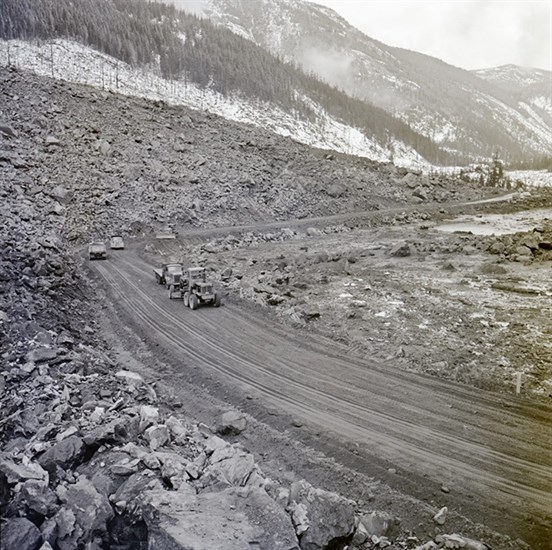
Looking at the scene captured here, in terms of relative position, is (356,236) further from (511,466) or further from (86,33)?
(86,33)

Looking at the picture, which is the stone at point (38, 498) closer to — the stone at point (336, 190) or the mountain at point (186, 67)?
the stone at point (336, 190)

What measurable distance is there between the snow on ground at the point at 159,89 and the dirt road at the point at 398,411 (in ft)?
173

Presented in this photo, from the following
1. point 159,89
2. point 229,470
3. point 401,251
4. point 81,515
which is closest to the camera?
point 81,515

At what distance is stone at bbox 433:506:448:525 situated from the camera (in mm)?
8094

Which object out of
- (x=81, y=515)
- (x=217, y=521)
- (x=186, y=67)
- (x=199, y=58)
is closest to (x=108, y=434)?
(x=81, y=515)

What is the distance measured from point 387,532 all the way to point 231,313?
1228 centimetres

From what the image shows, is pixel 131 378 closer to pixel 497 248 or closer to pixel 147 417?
pixel 147 417

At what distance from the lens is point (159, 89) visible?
79438 mm

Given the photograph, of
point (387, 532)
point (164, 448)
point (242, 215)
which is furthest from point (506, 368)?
point (242, 215)

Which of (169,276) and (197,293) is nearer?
(197,293)

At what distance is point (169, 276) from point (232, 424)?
11.8 meters

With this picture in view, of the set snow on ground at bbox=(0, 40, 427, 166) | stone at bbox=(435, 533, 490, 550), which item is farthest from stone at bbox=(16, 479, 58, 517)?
snow on ground at bbox=(0, 40, 427, 166)

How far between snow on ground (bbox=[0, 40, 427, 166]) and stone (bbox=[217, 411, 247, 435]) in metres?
57.0

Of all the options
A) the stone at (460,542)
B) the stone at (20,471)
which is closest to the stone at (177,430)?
the stone at (20,471)
